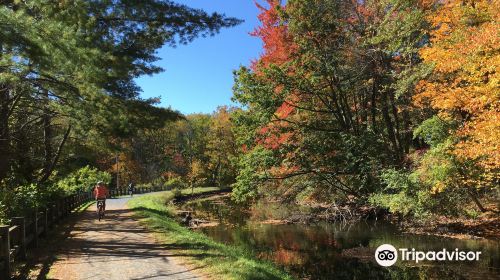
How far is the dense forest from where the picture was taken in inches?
430

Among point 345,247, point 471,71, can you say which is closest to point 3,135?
point 345,247

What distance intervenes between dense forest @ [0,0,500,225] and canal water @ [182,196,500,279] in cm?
187

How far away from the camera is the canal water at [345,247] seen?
478 inches

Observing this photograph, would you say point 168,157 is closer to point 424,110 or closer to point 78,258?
point 424,110

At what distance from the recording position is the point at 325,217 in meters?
23.4

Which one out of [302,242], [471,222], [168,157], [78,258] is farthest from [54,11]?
→ [168,157]

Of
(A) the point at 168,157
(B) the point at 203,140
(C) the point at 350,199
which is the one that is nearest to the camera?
(C) the point at 350,199

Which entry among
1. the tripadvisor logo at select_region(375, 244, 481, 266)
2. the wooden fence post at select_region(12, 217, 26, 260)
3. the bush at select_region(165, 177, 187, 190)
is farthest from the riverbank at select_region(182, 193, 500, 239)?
the bush at select_region(165, 177, 187, 190)

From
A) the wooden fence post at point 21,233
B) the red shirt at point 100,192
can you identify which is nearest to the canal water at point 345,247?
the red shirt at point 100,192

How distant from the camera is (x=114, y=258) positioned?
30.3ft

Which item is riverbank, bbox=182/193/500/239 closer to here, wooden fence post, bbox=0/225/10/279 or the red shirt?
the red shirt

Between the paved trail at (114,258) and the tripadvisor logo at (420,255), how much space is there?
7691 millimetres

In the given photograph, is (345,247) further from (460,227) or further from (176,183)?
(176,183)

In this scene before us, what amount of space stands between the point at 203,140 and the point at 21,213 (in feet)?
186
